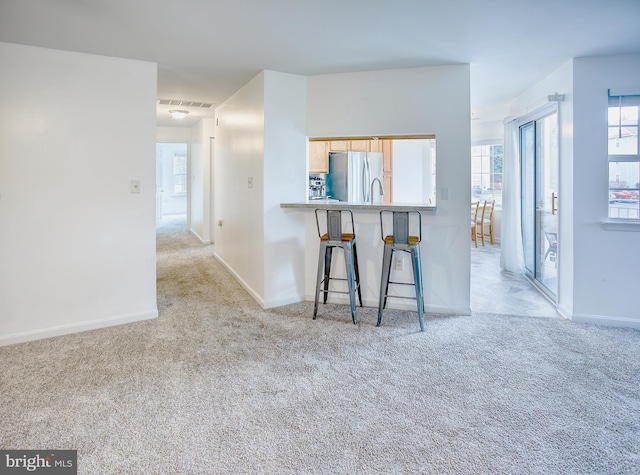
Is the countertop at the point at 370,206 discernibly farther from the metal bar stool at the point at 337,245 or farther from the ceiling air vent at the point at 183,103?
the ceiling air vent at the point at 183,103

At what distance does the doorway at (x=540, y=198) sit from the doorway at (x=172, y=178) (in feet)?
34.4

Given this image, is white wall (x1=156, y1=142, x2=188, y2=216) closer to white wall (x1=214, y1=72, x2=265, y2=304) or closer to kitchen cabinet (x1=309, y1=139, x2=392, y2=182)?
white wall (x1=214, y1=72, x2=265, y2=304)

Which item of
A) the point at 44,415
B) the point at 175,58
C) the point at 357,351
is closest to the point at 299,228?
the point at 357,351

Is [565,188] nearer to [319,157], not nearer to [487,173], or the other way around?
[319,157]

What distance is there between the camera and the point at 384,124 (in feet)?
12.5

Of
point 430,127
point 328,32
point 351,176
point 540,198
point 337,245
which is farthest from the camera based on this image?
point 351,176

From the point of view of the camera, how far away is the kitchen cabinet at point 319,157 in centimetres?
564

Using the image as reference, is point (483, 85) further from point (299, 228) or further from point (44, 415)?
point (44, 415)

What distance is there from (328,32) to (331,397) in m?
2.51

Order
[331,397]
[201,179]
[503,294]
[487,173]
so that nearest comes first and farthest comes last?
[331,397]
[503,294]
[487,173]
[201,179]

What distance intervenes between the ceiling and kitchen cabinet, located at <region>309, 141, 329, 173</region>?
5.96 ft

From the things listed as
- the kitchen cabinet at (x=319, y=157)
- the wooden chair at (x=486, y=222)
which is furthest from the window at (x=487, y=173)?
the kitchen cabinet at (x=319, y=157)

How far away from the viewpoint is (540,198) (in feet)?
15.3

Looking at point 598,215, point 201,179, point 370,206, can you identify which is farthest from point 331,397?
point 201,179
